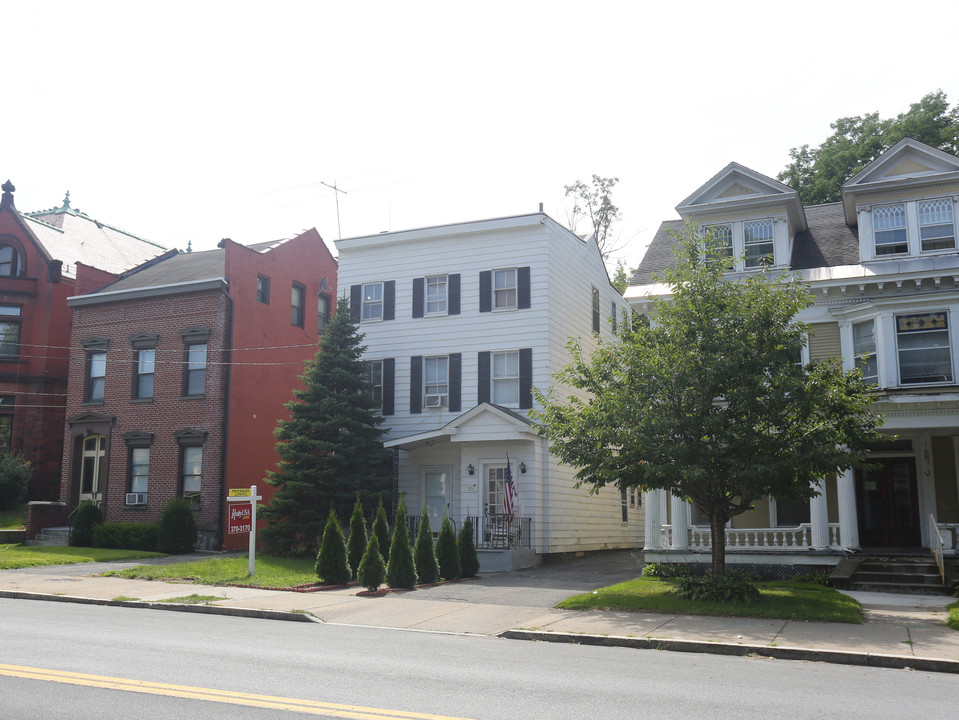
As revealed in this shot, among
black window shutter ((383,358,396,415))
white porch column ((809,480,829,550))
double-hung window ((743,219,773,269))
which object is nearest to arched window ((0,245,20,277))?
black window shutter ((383,358,396,415))

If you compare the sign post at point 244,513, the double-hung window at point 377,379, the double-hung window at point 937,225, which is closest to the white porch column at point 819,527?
the double-hung window at point 937,225

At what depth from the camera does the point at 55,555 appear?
2317cm

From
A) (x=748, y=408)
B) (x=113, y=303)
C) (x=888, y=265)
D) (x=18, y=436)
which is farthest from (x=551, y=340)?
(x=18, y=436)

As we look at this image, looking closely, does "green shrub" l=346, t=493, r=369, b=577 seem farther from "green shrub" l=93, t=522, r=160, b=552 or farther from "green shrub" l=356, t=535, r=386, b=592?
"green shrub" l=93, t=522, r=160, b=552

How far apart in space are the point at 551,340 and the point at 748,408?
37.6ft

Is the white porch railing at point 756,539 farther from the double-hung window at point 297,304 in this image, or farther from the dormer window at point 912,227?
the double-hung window at point 297,304

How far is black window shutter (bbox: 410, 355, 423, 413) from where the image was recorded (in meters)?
27.0

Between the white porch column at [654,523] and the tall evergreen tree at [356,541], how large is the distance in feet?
23.0

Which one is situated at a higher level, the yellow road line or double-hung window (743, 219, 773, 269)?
double-hung window (743, 219, 773, 269)

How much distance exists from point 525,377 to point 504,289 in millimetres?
2947

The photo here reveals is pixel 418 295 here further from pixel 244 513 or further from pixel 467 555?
pixel 244 513

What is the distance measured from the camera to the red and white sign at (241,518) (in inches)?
763

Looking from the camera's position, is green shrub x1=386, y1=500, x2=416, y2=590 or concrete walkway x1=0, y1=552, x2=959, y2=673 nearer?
concrete walkway x1=0, y1=552, x2=959, y2=673

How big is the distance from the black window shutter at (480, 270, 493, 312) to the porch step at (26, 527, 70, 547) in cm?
1490
